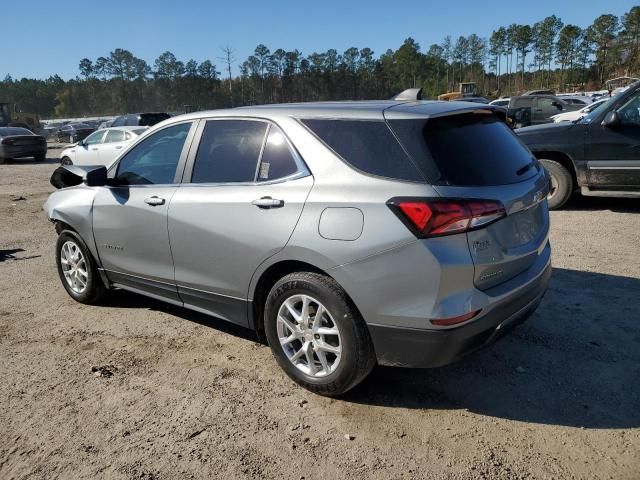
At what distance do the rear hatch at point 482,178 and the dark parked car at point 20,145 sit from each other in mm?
23196

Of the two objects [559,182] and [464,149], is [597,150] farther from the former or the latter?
[464,149]

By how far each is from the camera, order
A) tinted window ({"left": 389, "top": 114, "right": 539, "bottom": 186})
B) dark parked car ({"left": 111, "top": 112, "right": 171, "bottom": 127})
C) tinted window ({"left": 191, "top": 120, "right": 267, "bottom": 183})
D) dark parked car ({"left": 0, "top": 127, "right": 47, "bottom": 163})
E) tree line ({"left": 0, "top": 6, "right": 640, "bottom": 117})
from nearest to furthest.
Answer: tinted window ({"left": 389, "top": 114, "right": 539, "bottom": 186})
tinted window ({"left": 191, "top": 120, "right": 267, "bottom": 183})
dark parked car ({"left": 111, "top": 112, "right": 171, "bottom": 127})
dark parked car ({"left": 0, "top": 127, "right": 47, "bottom": 163})
tree line ({"left": 0, "top": 6, "right": 640, "bottom": 117})

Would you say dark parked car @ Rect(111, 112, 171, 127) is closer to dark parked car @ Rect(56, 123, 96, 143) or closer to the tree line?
dark parked car @ Rect(56, 123, 96, 143)

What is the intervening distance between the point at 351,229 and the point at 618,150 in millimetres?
6034

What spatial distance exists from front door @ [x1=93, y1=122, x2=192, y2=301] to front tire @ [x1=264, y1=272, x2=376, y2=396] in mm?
1112

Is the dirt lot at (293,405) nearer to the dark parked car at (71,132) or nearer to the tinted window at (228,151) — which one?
the tinted window at (228,151)

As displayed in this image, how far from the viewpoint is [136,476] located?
2607mm

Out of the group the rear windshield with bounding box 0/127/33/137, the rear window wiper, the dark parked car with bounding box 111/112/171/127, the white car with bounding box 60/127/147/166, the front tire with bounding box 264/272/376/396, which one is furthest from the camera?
the rear windshield with bounding box 0/127/33/137

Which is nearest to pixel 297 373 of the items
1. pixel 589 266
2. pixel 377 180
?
pixel 377 180

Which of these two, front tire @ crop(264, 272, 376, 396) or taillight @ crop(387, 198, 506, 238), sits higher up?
taillight @ crop(387, 198, 506, 238)

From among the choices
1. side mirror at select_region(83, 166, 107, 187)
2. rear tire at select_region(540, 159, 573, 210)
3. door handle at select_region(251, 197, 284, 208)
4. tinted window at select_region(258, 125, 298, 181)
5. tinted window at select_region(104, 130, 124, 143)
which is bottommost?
rear tire at select_region(540, 159, 573, 210)

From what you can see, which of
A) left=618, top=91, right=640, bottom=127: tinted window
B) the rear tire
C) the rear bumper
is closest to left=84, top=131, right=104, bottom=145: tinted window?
the rear tire

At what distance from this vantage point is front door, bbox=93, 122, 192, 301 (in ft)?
13.1

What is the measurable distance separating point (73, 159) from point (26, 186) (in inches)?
74.8
